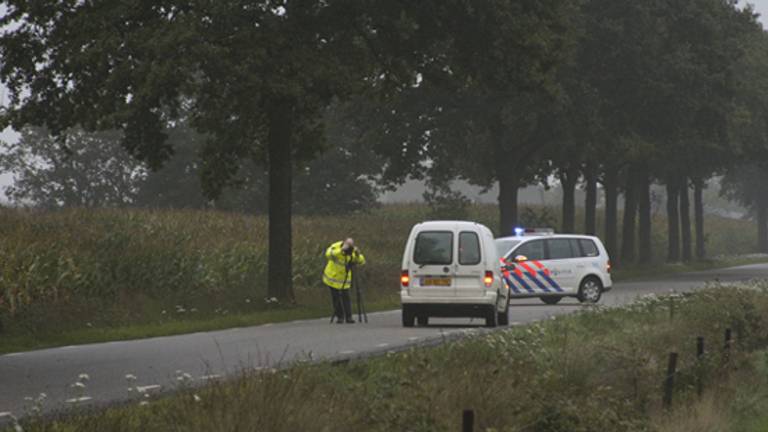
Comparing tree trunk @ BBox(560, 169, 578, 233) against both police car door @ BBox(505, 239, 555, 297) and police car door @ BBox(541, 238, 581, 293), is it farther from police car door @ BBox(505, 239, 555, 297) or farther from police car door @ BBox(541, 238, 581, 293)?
police car door @ BBox(505, 239, 555, 297)

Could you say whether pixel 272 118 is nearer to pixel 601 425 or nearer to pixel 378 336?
pixel 378 336

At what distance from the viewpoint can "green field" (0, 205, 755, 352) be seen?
24031mm

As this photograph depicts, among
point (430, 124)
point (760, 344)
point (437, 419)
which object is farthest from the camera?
point (430, 124)

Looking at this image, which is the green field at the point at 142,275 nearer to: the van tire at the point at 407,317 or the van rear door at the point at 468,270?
the van tire at the point at 407,317

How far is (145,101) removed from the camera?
27.9 meters

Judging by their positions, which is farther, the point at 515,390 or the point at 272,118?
the point at 272,118

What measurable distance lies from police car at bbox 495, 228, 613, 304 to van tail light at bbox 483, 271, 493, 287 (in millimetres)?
9426

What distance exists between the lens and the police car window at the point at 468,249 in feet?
86.1

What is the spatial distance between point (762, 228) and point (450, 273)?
3608 inches

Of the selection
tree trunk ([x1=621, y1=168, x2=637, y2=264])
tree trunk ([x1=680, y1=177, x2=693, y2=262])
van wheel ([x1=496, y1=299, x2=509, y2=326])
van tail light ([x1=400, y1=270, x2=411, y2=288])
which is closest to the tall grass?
A: van tail light ([x1=400, y1=270, x2=411, y2=288])

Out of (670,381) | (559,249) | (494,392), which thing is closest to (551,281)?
(559,249)

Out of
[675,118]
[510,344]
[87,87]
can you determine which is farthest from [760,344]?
[675,118]

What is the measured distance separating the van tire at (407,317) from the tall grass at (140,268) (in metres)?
4.27

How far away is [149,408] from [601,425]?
132 inches
